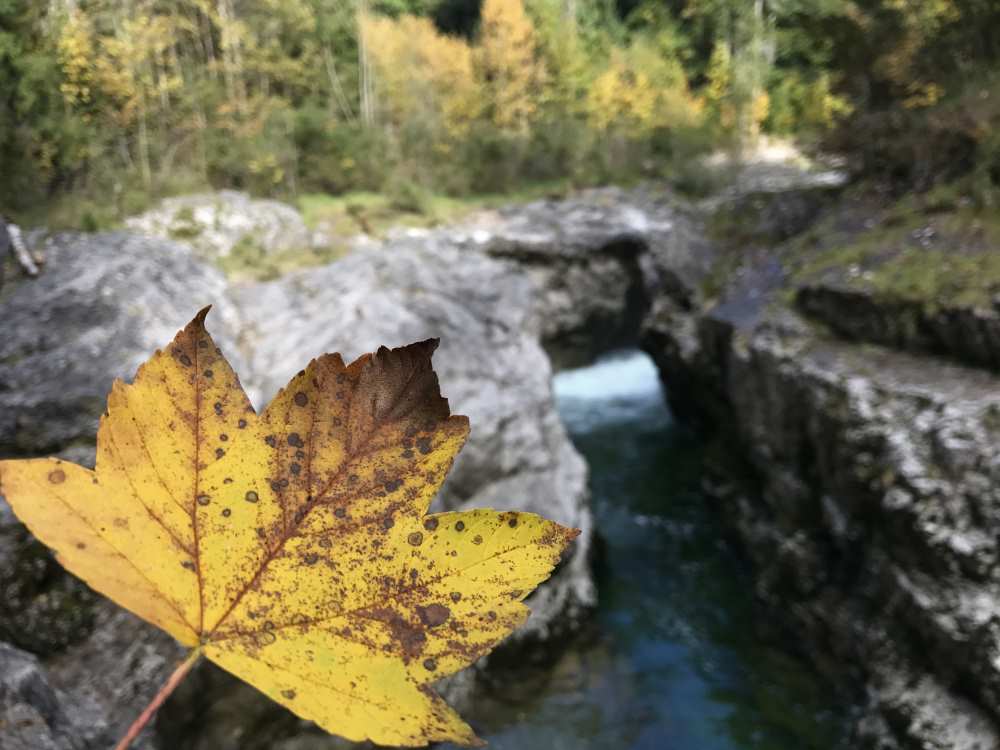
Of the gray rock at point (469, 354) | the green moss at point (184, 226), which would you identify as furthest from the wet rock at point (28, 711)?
the green moss at point (184, 226)

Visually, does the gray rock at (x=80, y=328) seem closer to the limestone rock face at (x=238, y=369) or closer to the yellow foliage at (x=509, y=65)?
the limestone rock face at (x=238, y=369)

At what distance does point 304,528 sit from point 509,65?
16.9 metres

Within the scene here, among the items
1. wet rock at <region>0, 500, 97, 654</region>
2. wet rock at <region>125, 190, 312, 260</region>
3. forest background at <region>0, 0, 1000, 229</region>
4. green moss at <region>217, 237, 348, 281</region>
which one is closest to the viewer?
wet rock at <region>0, 500, 97, 654</region>

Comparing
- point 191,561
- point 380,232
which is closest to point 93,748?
point 191,561

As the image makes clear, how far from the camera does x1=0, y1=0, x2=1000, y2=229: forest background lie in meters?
3.64

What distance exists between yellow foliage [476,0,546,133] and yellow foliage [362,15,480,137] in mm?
538

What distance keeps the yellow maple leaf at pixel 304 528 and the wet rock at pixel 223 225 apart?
210 inches

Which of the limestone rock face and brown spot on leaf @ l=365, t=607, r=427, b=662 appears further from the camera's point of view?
the limestone rock face

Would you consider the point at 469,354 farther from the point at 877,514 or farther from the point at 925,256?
the point at 925,256

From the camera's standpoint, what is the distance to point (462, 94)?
14875mm

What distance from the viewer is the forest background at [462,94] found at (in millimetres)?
3641

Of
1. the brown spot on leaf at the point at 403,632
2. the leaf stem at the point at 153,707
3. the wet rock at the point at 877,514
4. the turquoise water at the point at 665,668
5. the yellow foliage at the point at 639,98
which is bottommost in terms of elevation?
the turquoise water at the point at 665,668

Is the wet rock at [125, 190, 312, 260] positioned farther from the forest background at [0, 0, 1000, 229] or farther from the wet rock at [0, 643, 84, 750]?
the wet rock at [0, 643, 84, 750]

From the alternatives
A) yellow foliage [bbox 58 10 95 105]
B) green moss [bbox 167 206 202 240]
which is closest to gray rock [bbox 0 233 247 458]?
yellow foliage [bbox 58 10 95 105]
